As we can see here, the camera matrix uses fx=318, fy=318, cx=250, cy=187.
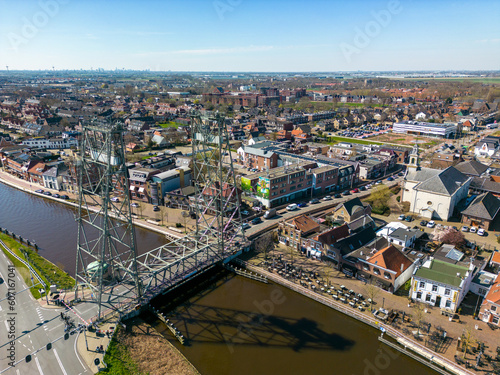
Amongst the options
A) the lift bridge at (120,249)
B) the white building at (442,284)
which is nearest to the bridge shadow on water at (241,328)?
the lift bridge at (120,249)

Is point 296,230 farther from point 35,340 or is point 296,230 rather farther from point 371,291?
point 35,340

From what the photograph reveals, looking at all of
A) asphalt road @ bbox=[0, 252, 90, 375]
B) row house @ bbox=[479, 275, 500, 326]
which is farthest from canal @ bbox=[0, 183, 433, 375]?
row house @ bbox=[479, 275, 500, 326]

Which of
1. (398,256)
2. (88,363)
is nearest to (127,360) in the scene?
(88,363)

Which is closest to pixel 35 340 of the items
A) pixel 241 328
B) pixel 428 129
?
pixel 241 328

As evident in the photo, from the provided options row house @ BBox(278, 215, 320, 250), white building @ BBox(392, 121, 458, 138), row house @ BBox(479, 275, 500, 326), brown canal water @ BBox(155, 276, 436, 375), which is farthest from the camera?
white building @ BBox(392, 121, 458, 138)

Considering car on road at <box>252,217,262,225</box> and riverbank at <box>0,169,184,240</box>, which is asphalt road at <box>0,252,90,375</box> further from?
car on road at <box>252,217,262,225</box>

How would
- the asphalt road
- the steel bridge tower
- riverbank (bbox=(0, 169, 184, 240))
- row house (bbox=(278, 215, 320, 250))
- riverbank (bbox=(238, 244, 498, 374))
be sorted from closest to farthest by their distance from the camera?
the asphalt road → riverbank (bbox=(238, 244, 498, 374)) → the steel bridge tower → row house (bbox=(278, 215, 320, 250)) → riverbank (bbox=(0, 169, 184, 240))

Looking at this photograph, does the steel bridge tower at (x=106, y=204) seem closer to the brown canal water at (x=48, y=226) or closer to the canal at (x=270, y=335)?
the canal at (x=270, y=335)
